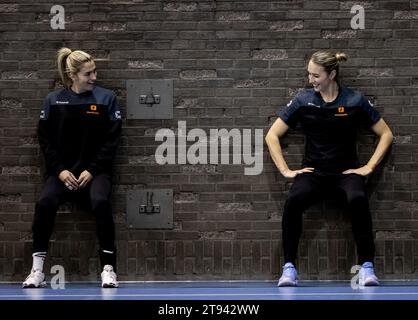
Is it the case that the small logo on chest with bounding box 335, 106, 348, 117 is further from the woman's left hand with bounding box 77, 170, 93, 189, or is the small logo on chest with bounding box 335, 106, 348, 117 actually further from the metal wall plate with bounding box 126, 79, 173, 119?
the woman's left hand with bounding box 77, 170, 93, 189

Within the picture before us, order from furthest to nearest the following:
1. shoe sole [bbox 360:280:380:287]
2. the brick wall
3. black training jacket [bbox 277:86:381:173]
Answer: the brick wall, black training jacket [bbox 277:86:381:173], shoe sole [bbox 360:280:380:287]

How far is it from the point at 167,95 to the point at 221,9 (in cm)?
81

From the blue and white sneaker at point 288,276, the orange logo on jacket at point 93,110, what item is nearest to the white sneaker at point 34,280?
the orange logo on jacket at point 93,110

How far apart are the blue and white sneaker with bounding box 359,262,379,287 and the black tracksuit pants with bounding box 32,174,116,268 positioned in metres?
1.83

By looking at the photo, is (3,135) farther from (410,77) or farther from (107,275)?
(410,77)

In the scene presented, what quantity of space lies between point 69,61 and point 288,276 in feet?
7.65

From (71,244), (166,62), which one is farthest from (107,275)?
(166,62)

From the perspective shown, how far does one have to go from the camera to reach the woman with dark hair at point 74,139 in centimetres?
659

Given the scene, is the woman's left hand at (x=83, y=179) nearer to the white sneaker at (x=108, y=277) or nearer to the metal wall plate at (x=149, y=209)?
the metal wall plate at (x=149, y=209)

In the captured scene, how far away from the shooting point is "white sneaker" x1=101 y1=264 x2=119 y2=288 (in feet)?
21.0

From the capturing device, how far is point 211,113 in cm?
699

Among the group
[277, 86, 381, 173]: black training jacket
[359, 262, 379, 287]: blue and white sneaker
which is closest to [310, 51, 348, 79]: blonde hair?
[277, 86, 381, 173]: black training jacket

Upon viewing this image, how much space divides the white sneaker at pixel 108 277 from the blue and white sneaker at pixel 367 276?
5.90ft

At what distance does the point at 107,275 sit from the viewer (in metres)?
6.41
